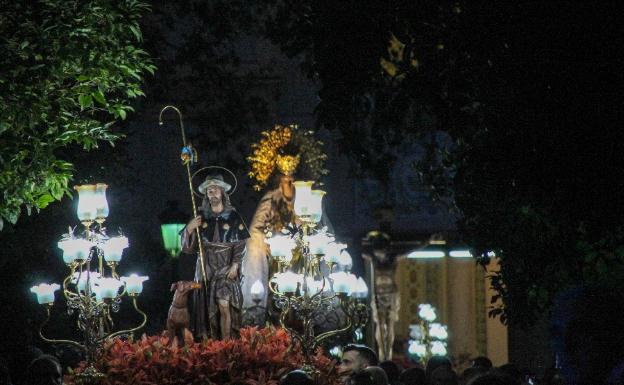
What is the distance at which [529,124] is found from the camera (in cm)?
643

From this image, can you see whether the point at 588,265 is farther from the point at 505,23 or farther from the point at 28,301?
the point at 28,301

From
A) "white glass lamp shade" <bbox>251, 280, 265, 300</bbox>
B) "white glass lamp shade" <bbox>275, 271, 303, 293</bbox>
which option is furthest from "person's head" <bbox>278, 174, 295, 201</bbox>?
"white glass lamp shade" <bbox>275, 271, 303, 293</bbox>

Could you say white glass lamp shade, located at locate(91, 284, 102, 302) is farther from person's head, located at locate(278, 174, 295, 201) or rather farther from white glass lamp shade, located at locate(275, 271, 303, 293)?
person's head, located at locate(278, 174, 295, 201)

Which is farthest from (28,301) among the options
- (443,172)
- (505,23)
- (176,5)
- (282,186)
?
(505,23)

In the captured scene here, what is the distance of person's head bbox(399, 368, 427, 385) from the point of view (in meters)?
11.3

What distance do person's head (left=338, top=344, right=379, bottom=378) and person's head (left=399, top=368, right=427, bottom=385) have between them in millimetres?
1407

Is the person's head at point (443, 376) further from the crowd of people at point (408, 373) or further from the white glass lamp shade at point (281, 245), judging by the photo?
the white glass lamp shade at point (281, 245)

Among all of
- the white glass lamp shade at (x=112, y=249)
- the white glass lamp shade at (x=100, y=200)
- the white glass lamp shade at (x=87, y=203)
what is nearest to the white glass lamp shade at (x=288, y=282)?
the white glass lamp shade at (x=112, y=249)

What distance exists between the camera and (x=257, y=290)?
15219 millimetres

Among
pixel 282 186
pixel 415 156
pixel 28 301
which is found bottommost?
pixel 28 301

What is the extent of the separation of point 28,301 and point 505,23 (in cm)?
1234

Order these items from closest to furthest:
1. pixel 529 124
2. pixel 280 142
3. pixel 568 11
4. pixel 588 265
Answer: pixel 568 11
pixel 529 124
pixel 588 265
pixel 280 142

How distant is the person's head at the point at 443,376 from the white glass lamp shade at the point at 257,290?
3.92 meters

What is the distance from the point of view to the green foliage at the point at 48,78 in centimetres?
1180
